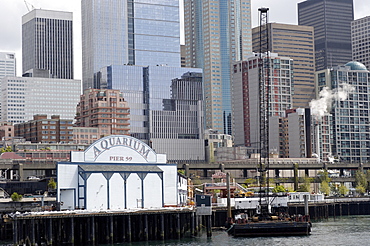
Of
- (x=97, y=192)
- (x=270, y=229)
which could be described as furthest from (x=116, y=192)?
(x=270, y=229)

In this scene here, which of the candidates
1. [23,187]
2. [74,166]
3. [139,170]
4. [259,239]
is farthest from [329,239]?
[23,187]

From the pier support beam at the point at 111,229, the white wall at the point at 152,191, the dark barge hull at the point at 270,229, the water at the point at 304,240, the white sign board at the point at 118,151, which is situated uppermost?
the white sign board at the point at 118,151

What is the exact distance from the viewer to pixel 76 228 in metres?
117

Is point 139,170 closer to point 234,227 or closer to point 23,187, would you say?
point 234,227

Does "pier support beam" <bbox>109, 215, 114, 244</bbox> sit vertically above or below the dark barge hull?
above

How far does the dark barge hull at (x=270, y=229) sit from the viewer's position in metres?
126

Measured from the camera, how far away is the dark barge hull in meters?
126

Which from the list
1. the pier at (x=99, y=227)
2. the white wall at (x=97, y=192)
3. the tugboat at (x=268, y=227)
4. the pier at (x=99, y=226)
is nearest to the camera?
the pier at (x=99, y=227)

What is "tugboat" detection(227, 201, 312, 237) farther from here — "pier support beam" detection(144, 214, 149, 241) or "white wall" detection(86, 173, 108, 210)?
"white wall" detection(86, 173, 108, 210)

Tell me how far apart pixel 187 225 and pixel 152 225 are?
1184 centimetres

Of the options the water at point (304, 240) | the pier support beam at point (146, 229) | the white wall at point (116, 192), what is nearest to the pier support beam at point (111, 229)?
the water at point (304, 240)

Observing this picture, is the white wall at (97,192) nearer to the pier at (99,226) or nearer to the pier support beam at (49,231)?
the pier at (99,226)

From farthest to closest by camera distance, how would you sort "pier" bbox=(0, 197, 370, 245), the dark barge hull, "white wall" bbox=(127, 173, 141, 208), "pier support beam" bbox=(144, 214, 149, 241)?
"white wall" bbox=(127, 173, 141, 208), the dark barge hull, "pier support beam" bbox=(144, 214, 149, 241), "pier" bbox=(0, 197, 370, 245)

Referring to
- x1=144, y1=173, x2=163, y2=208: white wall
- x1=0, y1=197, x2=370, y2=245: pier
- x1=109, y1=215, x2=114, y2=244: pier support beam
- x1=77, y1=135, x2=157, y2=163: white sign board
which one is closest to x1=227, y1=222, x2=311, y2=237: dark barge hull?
x1=0, y1=197, x2=370, y2=245: pier
